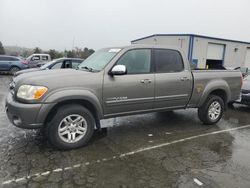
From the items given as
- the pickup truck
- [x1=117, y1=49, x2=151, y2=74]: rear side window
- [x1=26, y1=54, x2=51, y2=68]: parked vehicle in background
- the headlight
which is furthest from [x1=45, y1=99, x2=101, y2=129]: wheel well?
[x1=26, y1=54, x2=51, y2=68]: parked vehicle in background

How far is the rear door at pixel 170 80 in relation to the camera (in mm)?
5012

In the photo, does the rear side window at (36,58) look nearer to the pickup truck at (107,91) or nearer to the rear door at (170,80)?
the pickup truck at (107,91)

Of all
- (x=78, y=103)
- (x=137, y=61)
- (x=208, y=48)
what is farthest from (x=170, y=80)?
(x=208, y=48)

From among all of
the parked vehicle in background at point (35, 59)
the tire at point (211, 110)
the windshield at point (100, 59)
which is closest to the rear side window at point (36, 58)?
the parked vehicle in background at point (35, 59)

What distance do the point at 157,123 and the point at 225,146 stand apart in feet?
5.96

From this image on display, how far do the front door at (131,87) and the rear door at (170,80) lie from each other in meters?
0.19

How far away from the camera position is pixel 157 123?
19.8ft

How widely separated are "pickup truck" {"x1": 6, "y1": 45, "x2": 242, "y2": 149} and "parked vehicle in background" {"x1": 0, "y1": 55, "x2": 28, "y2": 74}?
14.6 m

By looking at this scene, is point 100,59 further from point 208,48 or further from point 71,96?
point 208,48

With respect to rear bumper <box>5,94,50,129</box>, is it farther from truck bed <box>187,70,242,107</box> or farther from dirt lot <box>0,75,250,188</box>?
truck bed <box>187,70,242,107</box>

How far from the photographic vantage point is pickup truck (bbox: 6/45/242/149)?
3.84m

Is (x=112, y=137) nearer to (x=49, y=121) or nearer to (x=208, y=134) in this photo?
(x=49, y=121)

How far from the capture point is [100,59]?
4.91 metres

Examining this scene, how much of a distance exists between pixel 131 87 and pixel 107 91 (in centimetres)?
52
